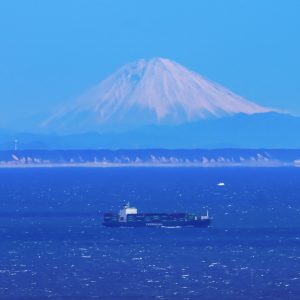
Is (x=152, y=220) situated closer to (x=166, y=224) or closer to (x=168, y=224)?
(x=166, y=224)

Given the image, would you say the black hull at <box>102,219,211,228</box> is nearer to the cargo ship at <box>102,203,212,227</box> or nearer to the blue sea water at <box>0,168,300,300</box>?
the cargo ship at <box>102,203,212,227</box>

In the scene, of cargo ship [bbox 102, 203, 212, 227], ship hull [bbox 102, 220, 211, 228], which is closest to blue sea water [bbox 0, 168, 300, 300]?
ship hull [bbox 102, 220, 211, 228]

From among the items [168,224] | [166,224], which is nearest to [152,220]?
[166,224]

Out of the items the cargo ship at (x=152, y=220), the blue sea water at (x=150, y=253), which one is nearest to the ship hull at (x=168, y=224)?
the cargo ship at (x=152, y=220)

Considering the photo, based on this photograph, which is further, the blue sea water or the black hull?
the black hull

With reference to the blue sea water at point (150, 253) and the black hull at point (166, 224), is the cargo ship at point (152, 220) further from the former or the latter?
the blue sea water at point (150, 253)

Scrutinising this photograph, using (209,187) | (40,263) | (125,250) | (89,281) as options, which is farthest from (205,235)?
(209,187)

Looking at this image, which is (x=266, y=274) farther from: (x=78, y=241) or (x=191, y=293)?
(x=78, y=241)
